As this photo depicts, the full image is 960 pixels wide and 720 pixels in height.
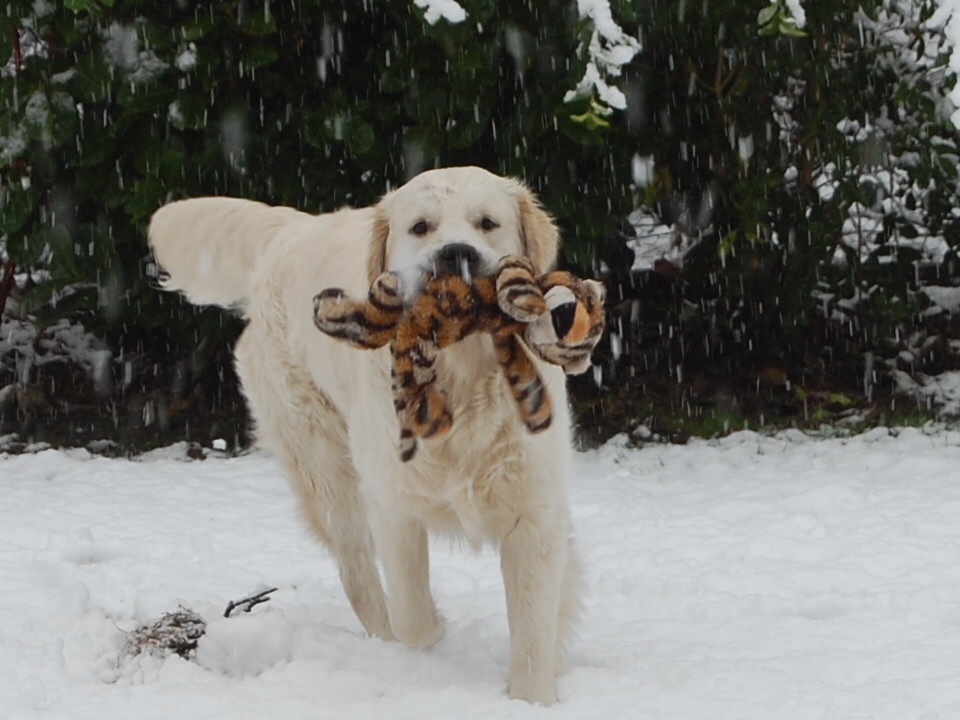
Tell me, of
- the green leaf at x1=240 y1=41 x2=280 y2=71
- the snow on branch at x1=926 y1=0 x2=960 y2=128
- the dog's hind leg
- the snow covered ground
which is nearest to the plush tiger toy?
the snow covered ground

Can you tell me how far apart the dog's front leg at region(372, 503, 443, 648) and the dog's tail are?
1.36 m

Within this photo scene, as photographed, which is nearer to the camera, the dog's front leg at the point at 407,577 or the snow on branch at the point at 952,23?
the dog's front leg at the point at 407,577

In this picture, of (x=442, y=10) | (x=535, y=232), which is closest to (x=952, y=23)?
(x=442, y=10)

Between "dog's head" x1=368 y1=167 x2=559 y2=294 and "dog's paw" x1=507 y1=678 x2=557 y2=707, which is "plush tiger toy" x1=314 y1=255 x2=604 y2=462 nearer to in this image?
"dog's head" x1=368 y1=167 x2=559 y2=294

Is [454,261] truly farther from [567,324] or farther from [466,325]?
[567,324]

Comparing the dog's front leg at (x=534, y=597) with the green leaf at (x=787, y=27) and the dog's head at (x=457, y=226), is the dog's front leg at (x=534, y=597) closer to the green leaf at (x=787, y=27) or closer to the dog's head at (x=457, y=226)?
the dog's head at (x=457, y=226)

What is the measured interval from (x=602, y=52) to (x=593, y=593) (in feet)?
7.94

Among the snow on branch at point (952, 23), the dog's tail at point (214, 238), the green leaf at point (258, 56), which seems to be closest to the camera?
the dog's tail at point (214, 238)

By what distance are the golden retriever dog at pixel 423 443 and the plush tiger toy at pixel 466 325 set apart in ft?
0.29

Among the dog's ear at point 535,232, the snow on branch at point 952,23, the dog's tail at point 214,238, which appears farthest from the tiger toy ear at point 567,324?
the snow on branch at point 952,23

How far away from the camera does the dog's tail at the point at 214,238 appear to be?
4617 millimetres

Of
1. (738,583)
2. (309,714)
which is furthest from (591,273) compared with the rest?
(309,714)

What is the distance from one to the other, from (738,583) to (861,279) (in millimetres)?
3411

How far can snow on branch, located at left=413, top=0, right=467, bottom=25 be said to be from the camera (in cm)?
537
